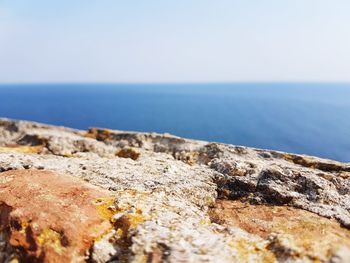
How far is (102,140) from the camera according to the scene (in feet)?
89.7

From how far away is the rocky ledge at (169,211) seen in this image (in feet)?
31.9

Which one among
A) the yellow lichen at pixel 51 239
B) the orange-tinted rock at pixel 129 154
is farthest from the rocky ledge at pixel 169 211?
the orange-tinted rock at pixel 129 154

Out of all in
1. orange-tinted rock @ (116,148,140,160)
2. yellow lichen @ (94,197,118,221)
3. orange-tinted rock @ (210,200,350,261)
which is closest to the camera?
orange-tinted rock @ (210,200,350,261)

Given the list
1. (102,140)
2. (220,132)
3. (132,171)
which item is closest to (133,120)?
(220,132)

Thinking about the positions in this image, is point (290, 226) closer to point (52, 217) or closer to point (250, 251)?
point (250, 251)

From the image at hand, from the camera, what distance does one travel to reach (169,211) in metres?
11.7

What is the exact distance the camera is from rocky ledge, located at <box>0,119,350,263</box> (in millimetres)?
9734

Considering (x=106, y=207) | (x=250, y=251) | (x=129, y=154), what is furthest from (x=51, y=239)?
(x=129, y=154)

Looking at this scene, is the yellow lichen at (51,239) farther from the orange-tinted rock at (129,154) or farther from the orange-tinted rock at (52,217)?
the orange-tinted rock at (129,154)

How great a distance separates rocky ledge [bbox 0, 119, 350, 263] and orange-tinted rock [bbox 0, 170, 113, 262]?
0.10 feet

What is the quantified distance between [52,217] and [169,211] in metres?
3.87

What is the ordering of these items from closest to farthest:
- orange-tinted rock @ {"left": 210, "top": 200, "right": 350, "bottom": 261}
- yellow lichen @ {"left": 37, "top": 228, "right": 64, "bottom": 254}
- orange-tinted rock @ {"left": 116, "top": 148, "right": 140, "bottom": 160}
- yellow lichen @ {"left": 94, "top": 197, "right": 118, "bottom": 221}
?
orange-tinted rock @ {"left": 210, "top": 200, "right": 350, "bottom": 261} → yellow lichen @ {"left": 37, "top": 228, "right": 64, "bottom": 254} → yellow lichen @ {"left": 94, "top": 197, "right": 118, "bottom": 221} → orange-tinted rock @ {"left": 116, "top": 148, "right": 140, "bottom": 160}

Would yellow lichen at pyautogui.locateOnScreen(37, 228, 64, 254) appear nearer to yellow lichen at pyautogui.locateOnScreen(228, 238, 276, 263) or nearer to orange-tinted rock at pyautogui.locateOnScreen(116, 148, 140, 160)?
yellow lichen at pyautogui.locateOnScreen(228, 238, 276, 263)

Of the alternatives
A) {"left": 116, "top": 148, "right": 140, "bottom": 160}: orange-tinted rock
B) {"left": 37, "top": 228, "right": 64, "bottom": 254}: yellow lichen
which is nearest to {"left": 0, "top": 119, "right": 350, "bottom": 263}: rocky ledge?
{"left": 37, "top": 228, "right": 64, "bottom": 254}: yellow lichen
